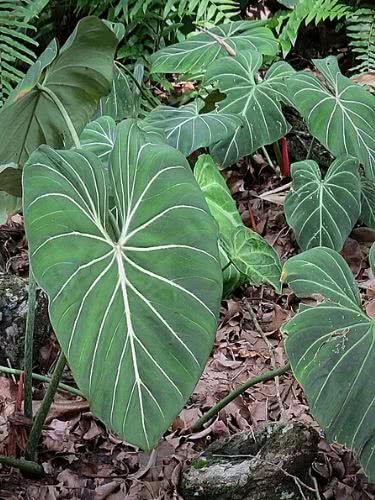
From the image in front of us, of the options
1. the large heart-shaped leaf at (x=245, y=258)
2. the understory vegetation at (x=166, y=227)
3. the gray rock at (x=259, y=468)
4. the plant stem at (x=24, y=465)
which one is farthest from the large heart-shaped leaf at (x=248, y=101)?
the plant stem at (x=24, y=465)

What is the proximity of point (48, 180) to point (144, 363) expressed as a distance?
340 mm

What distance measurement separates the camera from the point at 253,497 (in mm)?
1573

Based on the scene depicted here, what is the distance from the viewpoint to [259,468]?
62.6 inches

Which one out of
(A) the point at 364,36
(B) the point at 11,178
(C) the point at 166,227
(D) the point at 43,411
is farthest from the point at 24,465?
(A) the point at 364,36

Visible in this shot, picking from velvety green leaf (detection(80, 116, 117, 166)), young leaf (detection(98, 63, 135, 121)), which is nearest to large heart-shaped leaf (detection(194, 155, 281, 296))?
velvety green leaf (detection(80, 116, 117, 166))

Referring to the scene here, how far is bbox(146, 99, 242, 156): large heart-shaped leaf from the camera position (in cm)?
220

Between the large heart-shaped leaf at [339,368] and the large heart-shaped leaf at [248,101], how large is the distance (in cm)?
106

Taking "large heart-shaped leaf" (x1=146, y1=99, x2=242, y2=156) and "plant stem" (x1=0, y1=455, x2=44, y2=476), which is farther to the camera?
"large heart-shaped leaf" (x1=146, y1=99, x2=242, y2=156)

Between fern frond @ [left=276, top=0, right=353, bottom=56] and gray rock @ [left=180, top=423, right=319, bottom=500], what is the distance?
188cm

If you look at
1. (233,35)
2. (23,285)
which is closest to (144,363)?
(23,285)

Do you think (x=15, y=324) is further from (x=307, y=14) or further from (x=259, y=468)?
(x=307, y=14)

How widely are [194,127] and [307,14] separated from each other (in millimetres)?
1091

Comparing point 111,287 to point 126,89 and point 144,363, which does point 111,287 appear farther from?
point 126,89

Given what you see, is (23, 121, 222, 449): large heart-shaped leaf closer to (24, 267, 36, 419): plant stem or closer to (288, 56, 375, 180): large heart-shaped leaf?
(24, 267, 36, 419): plant stem
